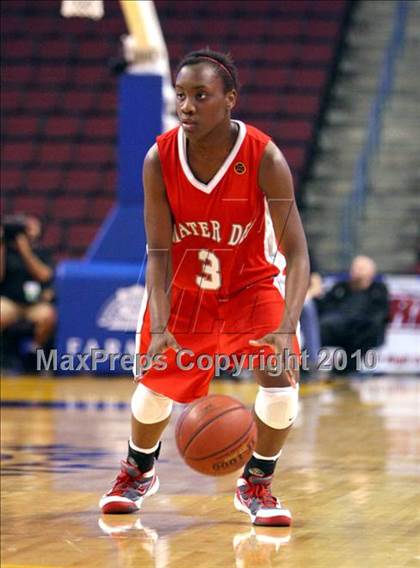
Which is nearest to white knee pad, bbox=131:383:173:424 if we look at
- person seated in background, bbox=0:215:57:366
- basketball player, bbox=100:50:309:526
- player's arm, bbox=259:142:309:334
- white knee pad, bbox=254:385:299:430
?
basketball player, bbox=100:50:309:526

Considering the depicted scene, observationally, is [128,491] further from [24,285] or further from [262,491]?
[24,285]

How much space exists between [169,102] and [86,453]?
555 centimetres

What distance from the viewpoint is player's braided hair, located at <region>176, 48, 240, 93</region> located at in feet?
14.7

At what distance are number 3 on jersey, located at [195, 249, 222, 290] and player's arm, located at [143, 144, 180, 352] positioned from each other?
118mm

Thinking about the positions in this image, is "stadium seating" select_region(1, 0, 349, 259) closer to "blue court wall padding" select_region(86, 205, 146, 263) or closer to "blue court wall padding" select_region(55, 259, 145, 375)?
"blue court wall padding" select_region(86, 205, 146, 263)

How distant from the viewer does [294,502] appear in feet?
16.7

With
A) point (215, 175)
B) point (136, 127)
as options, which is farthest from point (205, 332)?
point (136, 127)

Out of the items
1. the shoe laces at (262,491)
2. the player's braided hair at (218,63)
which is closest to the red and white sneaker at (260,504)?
the shoe laces at (262,491)

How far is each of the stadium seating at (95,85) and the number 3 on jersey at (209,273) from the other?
33.0 feet

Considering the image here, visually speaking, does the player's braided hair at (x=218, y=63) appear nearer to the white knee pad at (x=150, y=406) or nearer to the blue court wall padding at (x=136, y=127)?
the white knee pad at (x=150, y=406)

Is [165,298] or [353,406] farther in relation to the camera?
[353,406]

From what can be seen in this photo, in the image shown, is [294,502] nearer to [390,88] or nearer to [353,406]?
[353,406]

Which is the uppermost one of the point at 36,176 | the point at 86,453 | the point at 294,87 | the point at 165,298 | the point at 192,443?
the point at 165,298

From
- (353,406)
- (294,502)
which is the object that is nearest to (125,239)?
(353,406)
